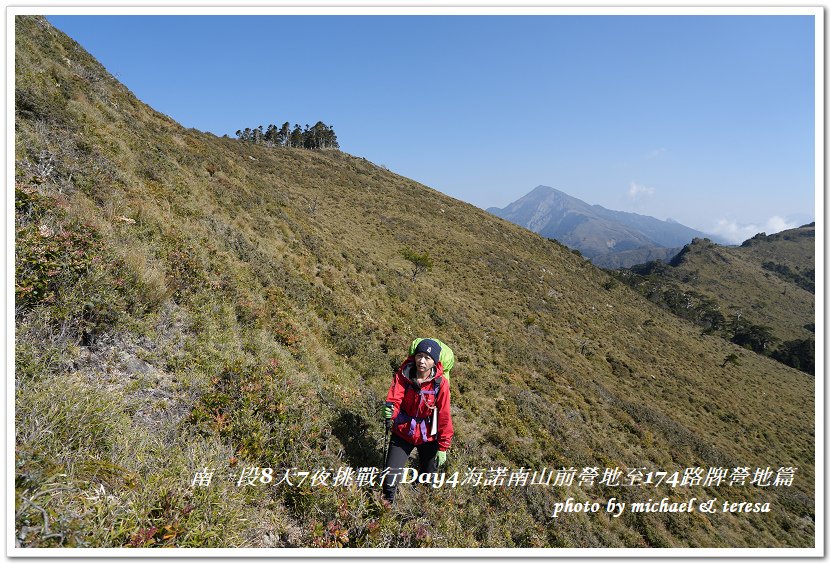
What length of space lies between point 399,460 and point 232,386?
2602mm

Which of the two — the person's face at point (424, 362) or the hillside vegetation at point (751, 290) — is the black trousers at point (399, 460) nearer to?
the person's face at point (424, 362)

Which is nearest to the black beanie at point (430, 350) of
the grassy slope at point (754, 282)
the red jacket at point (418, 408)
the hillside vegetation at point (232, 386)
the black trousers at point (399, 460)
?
the red jacket at point (418, 408)

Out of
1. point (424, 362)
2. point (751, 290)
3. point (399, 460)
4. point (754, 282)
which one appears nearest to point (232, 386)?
point (399, 460)

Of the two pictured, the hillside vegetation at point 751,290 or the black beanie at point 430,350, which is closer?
the black beanie at point 430,350

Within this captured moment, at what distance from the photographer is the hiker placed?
180 inches

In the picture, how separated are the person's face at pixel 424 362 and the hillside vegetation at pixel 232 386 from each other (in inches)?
66.7

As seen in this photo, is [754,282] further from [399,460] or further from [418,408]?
[399,460]

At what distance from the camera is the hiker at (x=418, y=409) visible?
4578mm

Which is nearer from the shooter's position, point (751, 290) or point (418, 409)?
point (418, 409)

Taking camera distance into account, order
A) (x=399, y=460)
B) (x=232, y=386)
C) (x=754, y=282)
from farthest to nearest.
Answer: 1. (x=754, y=282)
2. (x=232, y=386)
3. (x=399, y=460)

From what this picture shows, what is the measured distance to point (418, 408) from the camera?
4.61m

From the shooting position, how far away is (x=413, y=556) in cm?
336

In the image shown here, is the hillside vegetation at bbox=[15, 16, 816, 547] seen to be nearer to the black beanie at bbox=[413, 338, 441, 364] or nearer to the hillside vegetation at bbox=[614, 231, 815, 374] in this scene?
the black beanie at bbox=[413, 338, 441, 364]

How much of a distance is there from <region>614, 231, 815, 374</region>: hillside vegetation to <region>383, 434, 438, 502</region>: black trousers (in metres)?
81.2
